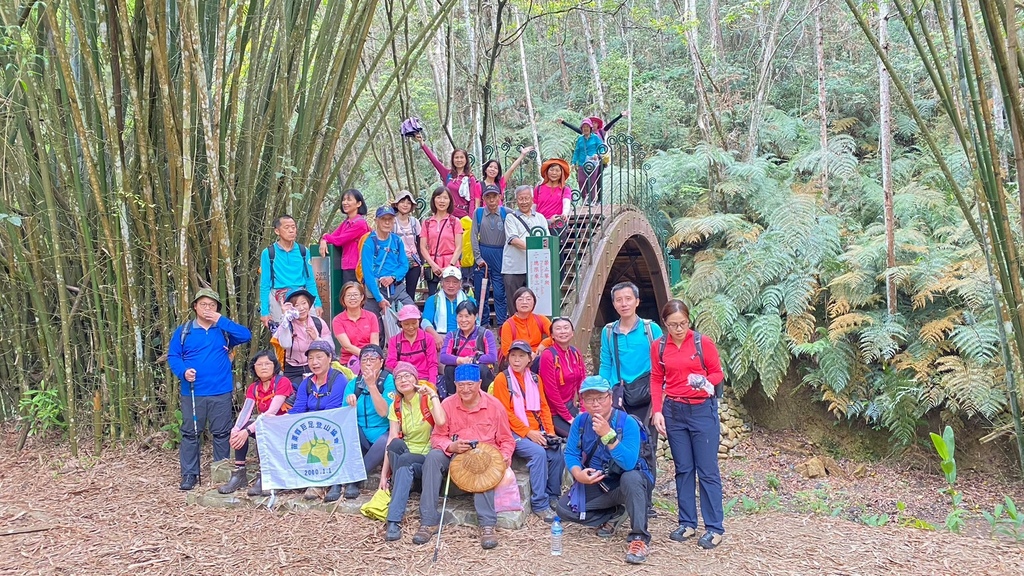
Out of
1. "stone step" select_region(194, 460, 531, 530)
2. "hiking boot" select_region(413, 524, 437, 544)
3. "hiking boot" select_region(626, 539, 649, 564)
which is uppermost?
"stone step" select_region(194, 460, 531, 530)

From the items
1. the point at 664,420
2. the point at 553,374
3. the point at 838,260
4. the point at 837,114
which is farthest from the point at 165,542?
the point at 837,114

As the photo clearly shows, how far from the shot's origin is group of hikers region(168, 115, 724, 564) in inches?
143

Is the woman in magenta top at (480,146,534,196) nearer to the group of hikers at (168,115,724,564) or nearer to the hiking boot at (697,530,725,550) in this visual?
the group of hikers at (168,115,724,564)

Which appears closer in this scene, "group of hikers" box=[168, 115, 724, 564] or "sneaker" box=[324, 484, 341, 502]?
"group of hikers" box=[168, 115, 724, 564]

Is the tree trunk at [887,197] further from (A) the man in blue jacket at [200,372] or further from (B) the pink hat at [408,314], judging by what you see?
(A) the man in blue jacket at [200,372]

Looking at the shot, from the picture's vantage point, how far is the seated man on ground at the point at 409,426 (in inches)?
151

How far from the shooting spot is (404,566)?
340 cm

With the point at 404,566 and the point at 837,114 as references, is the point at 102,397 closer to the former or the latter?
the point at 404,566

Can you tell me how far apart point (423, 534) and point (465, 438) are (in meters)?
0.55

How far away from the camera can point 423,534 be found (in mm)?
3625

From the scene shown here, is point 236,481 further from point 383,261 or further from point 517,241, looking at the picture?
point 517,241

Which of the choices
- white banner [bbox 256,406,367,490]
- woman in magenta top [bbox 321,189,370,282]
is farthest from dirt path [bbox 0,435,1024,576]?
woman in magenta top [bbox 321,189,370,282]

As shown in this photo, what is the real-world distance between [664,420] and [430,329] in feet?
5.82

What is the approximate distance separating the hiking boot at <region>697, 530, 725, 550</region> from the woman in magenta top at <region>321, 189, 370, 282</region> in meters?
3.04
